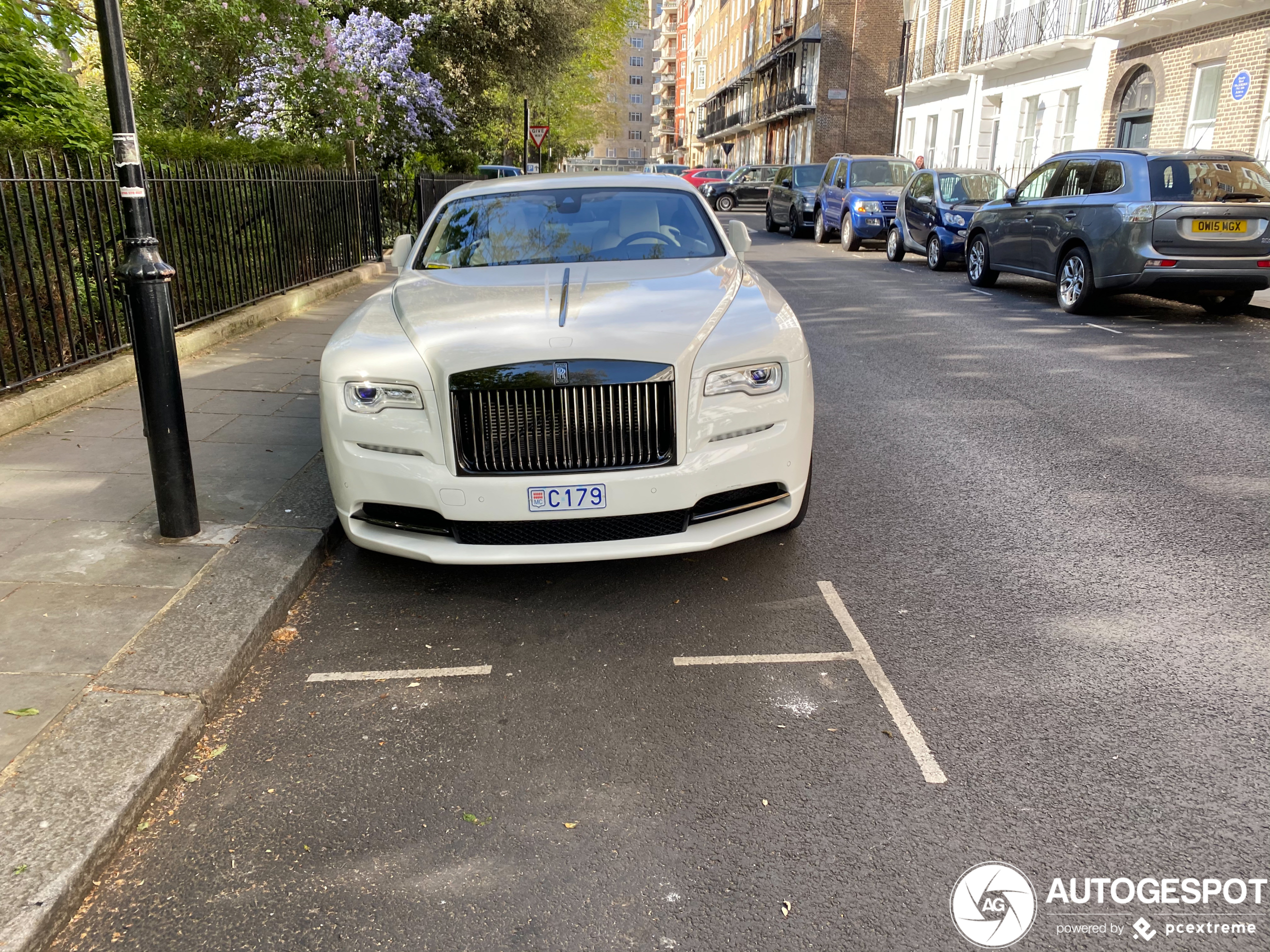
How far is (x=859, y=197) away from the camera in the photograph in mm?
19891

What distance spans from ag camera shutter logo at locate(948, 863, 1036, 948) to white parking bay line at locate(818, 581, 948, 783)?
39cm

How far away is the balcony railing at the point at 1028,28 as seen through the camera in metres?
24.2

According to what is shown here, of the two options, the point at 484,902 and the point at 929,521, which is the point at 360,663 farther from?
the point at 929,521

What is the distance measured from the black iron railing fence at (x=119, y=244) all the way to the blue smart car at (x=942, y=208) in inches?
376

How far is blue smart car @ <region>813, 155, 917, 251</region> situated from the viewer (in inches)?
771

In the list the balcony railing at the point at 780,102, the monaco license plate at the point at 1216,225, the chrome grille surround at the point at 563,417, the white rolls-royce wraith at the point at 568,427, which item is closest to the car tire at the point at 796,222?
the monaco license plate at the point at 1216,225

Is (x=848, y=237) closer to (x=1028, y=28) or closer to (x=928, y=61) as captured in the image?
(x=1028, y=28)

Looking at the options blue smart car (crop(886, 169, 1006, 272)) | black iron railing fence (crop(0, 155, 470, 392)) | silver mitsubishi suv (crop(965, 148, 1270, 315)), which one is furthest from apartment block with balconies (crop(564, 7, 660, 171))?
silver mitsubishi suv (crop(965, 148, 1270, 315))

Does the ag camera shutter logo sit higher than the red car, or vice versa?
the red car

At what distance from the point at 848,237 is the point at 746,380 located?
17474 millimetres

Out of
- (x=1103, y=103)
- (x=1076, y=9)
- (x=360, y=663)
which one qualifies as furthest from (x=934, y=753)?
(x=1076, y=9)

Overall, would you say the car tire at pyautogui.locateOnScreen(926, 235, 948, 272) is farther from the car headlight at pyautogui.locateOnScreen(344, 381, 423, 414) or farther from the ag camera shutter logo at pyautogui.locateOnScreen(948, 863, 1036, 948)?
the ag camera shutter logo at pyautogui.locateOnScreen(948, 863, 1036, 948)

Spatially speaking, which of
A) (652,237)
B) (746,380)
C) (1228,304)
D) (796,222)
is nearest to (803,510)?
(746,380)

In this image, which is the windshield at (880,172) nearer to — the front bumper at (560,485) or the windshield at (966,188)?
the windshield at (966,188)
